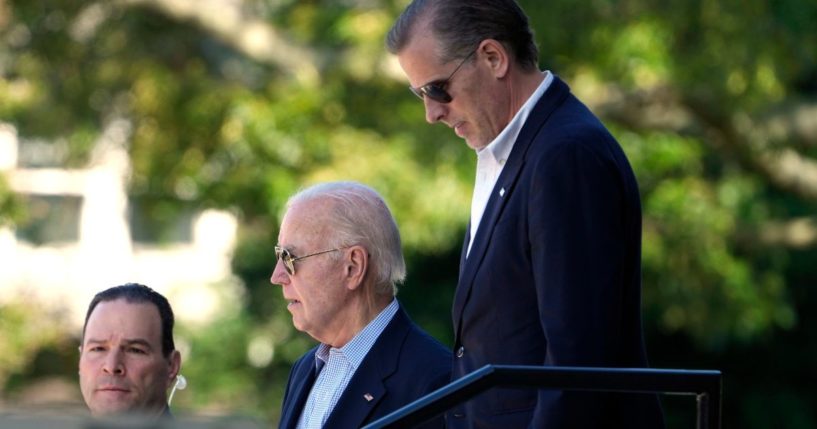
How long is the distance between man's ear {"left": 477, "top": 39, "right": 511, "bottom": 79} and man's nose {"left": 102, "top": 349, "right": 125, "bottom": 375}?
149 centimetres

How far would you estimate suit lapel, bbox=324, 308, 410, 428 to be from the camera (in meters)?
3.84

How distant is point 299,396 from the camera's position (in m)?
4.05

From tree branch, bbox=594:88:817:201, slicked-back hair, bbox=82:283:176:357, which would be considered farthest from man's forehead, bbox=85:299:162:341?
tree branch, bbox=594:88:817:201

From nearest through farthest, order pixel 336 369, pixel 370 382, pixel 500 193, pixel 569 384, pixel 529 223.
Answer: pixel 569 384 → pixel 529 223 → pixel 500 193 → pixel 370 382 → pixel 336 369

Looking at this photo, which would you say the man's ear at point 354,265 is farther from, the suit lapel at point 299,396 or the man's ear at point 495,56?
the man's ear at point 495,56

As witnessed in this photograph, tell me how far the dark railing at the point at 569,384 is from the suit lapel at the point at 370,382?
42.0 inches

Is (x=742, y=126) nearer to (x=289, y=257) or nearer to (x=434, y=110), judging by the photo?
(x=289, y=257)

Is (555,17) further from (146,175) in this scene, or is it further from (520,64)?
(520,64)

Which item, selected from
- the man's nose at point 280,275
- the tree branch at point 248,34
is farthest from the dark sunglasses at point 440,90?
the tree branch at point 248,34

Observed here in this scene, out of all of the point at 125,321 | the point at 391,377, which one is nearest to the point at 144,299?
the point at 125,321

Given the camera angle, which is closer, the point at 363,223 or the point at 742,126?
the point at 363,223

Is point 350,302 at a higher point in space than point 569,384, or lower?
higher

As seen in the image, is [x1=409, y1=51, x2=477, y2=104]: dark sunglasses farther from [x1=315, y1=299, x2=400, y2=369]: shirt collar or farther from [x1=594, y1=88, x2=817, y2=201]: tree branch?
[x1=594, y1=88, x2=817, y2=201]: tree branch

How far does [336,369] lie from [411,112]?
6499 millimetres
